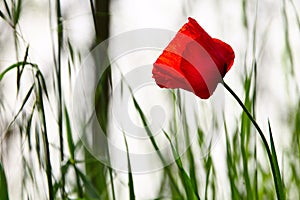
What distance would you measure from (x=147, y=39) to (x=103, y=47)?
0.07 meters

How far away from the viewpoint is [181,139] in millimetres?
973

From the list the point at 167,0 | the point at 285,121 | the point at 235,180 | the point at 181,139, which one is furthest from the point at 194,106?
the point at 167,0

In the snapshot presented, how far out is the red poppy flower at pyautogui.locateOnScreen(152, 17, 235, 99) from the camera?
0.60 m

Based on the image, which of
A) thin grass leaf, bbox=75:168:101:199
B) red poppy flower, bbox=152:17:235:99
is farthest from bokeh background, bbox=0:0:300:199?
red poppy flower, bbox=152:17:235:99

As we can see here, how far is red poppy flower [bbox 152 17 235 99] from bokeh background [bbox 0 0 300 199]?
136 mm

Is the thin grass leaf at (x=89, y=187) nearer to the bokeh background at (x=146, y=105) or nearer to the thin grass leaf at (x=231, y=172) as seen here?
the bokeh background at (x=146, y=105)

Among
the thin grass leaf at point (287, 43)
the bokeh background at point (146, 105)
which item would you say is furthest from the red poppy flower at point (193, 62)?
the thin grass leaf at point (287, 43)

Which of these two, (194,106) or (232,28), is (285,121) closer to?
(232,28)

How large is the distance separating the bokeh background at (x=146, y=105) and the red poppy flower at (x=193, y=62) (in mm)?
136

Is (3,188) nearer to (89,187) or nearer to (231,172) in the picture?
(89,187)

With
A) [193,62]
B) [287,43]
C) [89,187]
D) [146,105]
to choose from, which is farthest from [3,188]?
[146,105]

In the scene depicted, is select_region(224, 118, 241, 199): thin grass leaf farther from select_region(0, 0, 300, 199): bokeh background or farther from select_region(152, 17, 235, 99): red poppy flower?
select_region(152, 17, 235, 99): red poppy flower

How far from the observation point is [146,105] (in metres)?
1.49

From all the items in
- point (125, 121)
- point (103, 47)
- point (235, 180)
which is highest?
point (103, 47)
